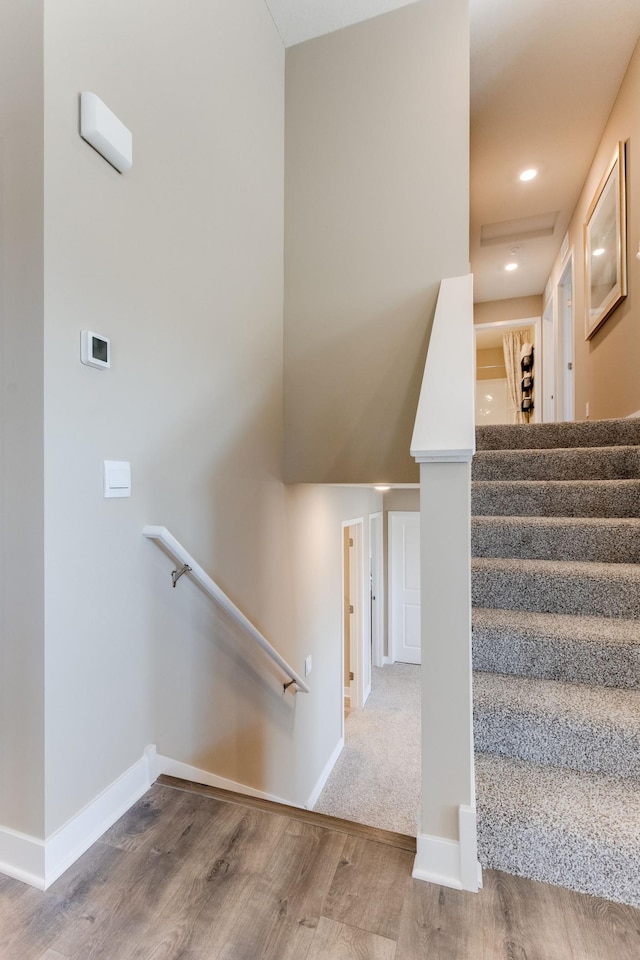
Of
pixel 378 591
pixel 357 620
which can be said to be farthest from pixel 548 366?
pixel 357 620

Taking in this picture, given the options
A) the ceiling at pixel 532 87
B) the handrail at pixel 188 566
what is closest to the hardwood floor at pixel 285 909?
the handrail at pixel 188 566

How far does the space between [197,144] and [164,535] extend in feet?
4.86

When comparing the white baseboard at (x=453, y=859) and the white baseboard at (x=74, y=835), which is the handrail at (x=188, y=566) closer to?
the white baseboard at (x=74, y=835)

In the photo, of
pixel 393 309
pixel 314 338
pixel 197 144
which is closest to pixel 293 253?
pixel 314 338

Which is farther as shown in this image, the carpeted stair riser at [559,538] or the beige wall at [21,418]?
the carpeted stair riser at [559,538]

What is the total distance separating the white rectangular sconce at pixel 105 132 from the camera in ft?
3.89

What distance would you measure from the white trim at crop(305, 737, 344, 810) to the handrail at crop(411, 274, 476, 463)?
9.97 feet

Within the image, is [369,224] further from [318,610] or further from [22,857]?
[22,857]

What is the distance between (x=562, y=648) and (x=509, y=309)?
225 inches

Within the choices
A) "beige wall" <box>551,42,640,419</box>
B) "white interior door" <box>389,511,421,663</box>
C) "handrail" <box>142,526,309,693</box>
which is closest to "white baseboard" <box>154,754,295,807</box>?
"handrail" <box>142,526,309,693</box>

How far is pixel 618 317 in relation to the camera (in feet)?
10.0

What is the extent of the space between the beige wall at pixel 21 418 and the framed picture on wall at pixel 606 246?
3.17 m

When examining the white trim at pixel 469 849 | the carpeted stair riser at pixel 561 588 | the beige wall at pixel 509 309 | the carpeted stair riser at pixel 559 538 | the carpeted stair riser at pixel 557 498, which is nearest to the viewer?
the white trim at pixel 469 849

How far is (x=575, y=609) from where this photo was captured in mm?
1611
